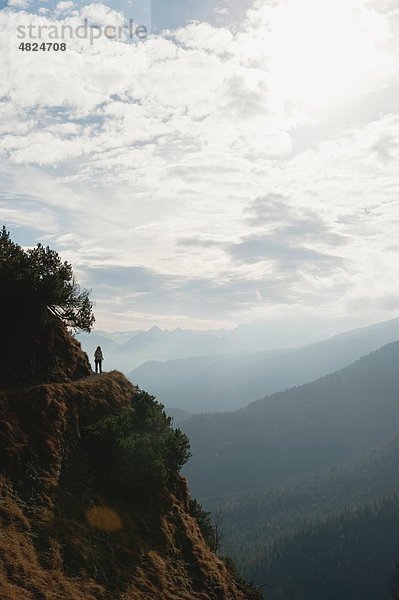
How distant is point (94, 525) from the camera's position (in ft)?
89.5

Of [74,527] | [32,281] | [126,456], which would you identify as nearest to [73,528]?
[74,527]

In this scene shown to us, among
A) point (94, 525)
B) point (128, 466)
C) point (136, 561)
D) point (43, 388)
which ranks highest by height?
point (43, 388)

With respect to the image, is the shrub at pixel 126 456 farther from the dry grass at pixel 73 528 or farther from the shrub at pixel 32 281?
the shrub at pixel 32 281

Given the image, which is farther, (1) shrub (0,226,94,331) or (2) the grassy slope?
(1) shrub (0,226,94,331)

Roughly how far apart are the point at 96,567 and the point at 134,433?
37.4 feet

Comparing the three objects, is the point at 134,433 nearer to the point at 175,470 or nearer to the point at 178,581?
the point at 175,470

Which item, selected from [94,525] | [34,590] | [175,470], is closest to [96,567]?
[94,525]

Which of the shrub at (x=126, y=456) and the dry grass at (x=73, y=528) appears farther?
the shrub at (x=126, y=456)

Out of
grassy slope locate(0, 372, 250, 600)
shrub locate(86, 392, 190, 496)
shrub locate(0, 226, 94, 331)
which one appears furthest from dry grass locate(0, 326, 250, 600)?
shrub locate(0, 226, 94, 331)

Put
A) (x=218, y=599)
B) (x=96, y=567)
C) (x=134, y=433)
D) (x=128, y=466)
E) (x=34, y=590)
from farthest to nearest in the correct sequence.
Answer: (x=134, y=433), (x=128, y=466), (x=218, y=599), (x=96, y=567), (x=34, y=590)

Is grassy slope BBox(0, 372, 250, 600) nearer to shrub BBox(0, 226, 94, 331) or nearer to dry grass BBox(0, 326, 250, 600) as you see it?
dry grass BBox(0, 326, 250, 600)

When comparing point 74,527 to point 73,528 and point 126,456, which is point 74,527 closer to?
point 73,528

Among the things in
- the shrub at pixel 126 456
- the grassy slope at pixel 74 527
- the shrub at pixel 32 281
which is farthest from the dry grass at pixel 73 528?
the shrub at pixel 32 281

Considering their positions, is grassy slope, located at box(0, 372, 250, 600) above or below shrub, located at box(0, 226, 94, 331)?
below
